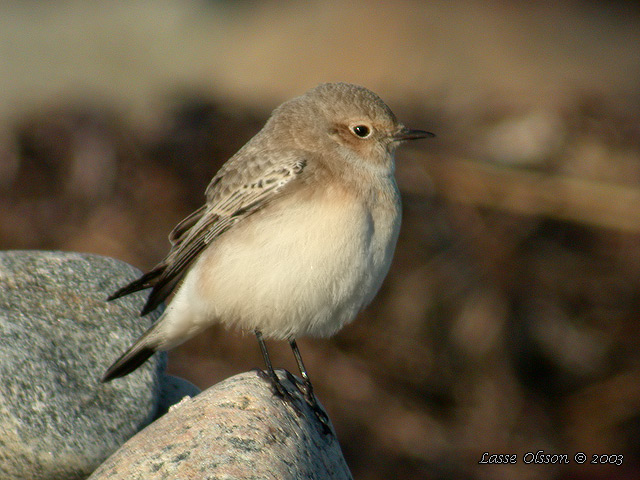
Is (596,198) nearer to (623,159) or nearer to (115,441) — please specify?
(623,159)

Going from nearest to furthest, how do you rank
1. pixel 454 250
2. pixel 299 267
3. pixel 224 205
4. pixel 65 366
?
1. pixel 299 267
2. pixel 65 366
3. pixel 224 205
4. pixel 454 250

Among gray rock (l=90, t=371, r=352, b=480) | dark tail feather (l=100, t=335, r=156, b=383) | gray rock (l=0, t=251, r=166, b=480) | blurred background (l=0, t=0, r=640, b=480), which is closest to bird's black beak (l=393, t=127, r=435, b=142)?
gray rock (l=90, t=371, r=352, b=480)

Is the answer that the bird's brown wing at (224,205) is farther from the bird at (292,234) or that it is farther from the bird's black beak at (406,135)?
the bird's black beak at (406,135)

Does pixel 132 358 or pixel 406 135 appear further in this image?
pixel 406 135

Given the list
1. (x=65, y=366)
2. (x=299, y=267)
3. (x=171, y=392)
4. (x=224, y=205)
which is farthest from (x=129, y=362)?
(x=299, y=267)

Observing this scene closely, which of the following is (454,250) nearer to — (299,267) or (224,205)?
(224,205)

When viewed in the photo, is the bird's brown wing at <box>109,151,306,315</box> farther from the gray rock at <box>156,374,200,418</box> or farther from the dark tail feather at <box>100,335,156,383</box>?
the gray rock at <box>156,374,200,418</box>

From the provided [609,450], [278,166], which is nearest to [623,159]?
[609,450]

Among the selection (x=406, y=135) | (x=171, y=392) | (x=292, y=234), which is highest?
(x=406, y=135)
